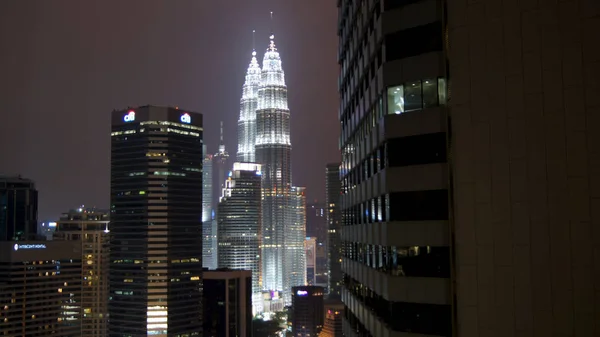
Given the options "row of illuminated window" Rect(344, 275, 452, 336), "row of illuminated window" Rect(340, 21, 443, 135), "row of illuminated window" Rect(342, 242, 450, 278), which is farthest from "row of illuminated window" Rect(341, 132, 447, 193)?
"row of illuminated window" Rect(344, 275, 452, 336)

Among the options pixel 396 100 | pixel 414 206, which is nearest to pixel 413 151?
pixel 414 206

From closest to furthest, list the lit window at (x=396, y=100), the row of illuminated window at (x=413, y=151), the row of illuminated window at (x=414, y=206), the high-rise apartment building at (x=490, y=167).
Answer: the high-rise apartment building at (x=490, y=167) → the row of illuminated window at (x=414, y=206) → the row of illuminated window at (x=413, y=151) → the lit window at (x=396, y=100)

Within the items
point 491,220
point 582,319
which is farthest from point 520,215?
point 582,319

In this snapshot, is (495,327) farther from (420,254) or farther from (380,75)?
(380,75)

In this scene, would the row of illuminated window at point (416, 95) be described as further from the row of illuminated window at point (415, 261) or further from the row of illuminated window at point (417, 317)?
the row of illuminated window at point (417, 317)

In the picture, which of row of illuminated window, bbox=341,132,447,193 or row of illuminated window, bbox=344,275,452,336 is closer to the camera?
row of illuminated window, bbox=344,275,452,336

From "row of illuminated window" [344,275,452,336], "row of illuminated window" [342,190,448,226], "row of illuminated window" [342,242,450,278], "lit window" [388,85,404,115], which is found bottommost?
"row of illuminated window" [344,275,452,336]

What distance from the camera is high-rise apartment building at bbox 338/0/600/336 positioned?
22.3 meters

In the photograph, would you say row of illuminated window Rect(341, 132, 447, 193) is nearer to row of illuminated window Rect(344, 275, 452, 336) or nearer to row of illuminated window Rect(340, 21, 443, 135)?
row of illuminated window Rect(340, 21, 443, 135)

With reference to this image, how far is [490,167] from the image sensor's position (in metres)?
23.4

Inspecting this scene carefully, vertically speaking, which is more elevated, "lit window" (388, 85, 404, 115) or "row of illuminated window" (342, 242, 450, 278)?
"lit window" (388, 85, 404, 115)

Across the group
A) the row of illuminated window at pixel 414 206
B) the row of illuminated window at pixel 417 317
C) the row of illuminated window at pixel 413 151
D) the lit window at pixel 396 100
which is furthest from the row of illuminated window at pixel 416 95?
the row of illuminated window at pixel 417 317

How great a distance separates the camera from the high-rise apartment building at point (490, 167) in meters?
22.3

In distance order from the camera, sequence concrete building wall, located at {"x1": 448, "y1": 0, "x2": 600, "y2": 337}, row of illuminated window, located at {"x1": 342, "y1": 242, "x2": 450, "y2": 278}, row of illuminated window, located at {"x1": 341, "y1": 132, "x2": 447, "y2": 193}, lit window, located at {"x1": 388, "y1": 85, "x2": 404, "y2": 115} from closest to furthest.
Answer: concrete building wall, located at {"x1": 448, "y1": 0, "x2": 600, "y2": 337}
row of illuminated window, located at {"x1": 342, "y1": 242, "x2": 450, "y2": 278}
row of illuminated window, located at {"x1": 341, "y1": 132, "x2": 447, "y2": 193}
lit window, located at {"x1": 388, "y1": 85, "x2": 404, "y2": 115}
